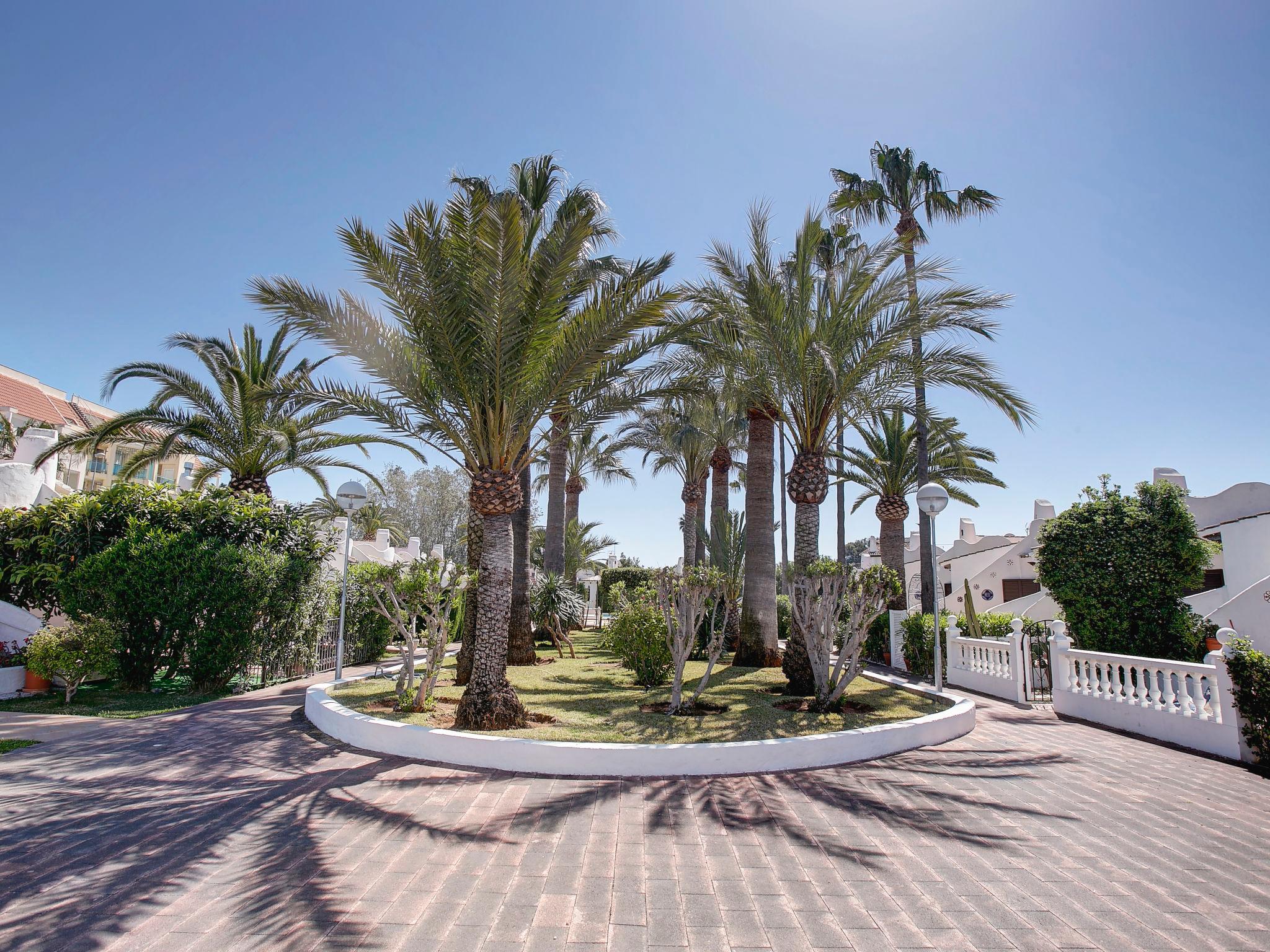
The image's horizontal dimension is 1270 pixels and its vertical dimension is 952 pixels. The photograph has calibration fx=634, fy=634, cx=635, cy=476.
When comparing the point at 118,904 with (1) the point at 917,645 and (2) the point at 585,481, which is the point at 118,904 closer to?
(1) the point at 917,645

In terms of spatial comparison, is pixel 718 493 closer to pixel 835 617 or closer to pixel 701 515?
pixel 701 515

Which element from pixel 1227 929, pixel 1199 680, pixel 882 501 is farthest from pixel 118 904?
pixel 882 501

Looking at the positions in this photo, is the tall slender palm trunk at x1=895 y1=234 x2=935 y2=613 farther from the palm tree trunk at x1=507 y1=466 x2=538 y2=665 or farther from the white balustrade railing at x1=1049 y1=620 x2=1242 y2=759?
the palm tree trunk at x1=507 y1=466 x2=538 y2=665

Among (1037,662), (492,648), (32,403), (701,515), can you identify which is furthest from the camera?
(32,403)

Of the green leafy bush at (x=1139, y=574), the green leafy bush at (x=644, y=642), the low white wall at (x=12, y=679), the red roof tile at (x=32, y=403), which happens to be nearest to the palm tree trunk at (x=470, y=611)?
the green leafy bush at (x=644, y=642)

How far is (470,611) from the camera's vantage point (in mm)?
10703

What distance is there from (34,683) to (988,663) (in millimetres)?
17079

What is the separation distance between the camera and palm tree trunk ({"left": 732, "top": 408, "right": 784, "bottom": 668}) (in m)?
13.8

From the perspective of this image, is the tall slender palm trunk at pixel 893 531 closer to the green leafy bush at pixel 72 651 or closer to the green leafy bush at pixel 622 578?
the green leafy bush at pixel 622 578

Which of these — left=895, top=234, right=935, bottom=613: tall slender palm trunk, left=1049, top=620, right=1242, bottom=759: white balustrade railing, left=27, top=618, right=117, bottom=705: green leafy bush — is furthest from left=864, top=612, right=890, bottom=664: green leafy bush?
left=27, top=618, right=117, bottom=705: green leafy bush

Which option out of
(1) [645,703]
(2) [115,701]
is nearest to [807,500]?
(1) [645,703]

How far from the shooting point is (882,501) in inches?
755

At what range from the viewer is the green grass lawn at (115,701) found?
9352 millimetres

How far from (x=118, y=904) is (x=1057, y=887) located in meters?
5.51
